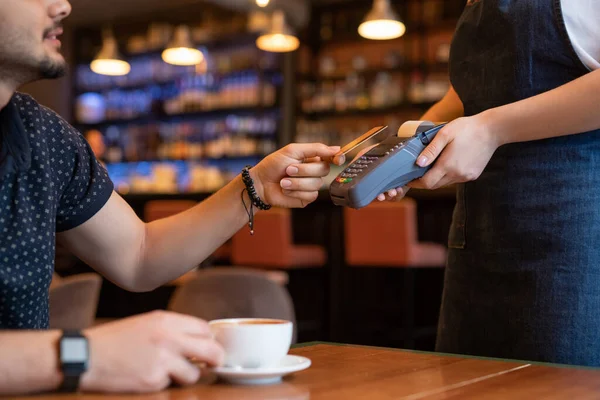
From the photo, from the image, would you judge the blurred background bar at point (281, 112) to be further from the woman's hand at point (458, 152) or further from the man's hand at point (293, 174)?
the woman's hand at point (458, 152)

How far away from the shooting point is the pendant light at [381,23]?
4789 mm

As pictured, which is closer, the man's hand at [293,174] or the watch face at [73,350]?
the watch face at [73,350]

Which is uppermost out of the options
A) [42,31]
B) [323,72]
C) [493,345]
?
[323,72]

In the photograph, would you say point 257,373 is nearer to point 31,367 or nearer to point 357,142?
point 31,367

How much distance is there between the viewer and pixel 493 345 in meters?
1.20

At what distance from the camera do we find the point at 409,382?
764mm

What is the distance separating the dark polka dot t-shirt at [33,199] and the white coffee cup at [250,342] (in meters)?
0.34

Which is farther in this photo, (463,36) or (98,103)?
(98,103)

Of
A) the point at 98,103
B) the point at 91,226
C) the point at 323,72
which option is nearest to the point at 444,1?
the point at 323,72

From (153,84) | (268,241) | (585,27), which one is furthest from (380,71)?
(585,27)

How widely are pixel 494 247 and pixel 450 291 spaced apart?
0.14 meters

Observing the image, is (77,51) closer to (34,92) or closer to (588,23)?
(34,92)

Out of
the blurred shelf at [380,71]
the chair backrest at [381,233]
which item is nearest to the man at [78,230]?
the chair backrest at [381,233]

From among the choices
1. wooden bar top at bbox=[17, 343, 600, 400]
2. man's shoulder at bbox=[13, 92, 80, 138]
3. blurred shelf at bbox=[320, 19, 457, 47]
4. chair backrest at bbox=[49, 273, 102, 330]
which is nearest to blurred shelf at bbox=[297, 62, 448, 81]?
blurred shelf at bbox=[320, 19, 457, 47]
